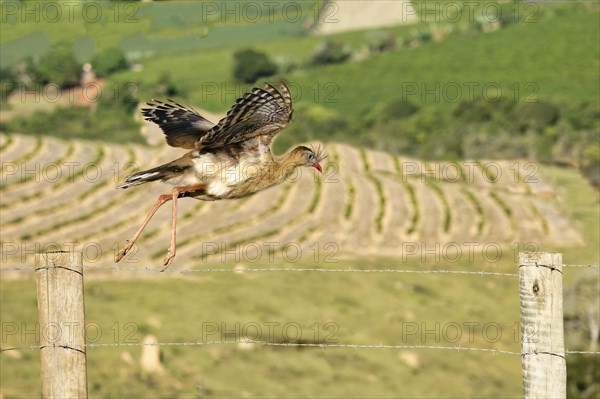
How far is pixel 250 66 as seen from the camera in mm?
108750

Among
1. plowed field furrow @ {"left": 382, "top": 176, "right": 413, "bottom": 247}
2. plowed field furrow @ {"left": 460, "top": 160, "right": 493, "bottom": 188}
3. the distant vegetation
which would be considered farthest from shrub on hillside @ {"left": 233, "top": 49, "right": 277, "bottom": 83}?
plowed field furrow @ {"left": 382, "top": 176, "right": 413, "bottom": 247}

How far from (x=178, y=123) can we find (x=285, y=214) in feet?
130

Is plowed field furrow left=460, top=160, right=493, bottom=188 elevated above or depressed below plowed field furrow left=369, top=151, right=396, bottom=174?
below

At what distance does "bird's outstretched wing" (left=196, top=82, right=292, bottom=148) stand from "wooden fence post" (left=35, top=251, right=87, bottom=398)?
100 inches

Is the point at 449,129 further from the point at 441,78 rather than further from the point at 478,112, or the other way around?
the point at 441,78

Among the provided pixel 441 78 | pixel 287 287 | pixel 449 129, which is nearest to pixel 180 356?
pixel 287 287

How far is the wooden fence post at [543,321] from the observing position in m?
7.48

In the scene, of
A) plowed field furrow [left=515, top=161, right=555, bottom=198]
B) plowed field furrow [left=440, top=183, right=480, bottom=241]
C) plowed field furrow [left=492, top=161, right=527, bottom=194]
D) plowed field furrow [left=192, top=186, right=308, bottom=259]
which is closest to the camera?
plowed field furrow [left=192, top=186, right=308, bottom=259]

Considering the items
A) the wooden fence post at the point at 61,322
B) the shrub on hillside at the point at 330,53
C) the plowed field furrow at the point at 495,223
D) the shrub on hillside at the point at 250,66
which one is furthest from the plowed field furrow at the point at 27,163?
the wooden fence post at the point at 61,322

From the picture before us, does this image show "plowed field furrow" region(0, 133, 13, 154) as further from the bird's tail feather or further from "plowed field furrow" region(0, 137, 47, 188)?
the bird's tail feather

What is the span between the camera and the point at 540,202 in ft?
181

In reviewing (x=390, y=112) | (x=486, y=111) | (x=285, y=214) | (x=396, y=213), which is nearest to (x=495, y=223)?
(x=396, y=213)

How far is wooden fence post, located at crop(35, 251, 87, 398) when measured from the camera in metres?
7.49

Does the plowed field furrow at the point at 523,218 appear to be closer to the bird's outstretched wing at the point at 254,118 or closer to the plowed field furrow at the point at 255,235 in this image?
the plowed field furrow at the point at 255,235
